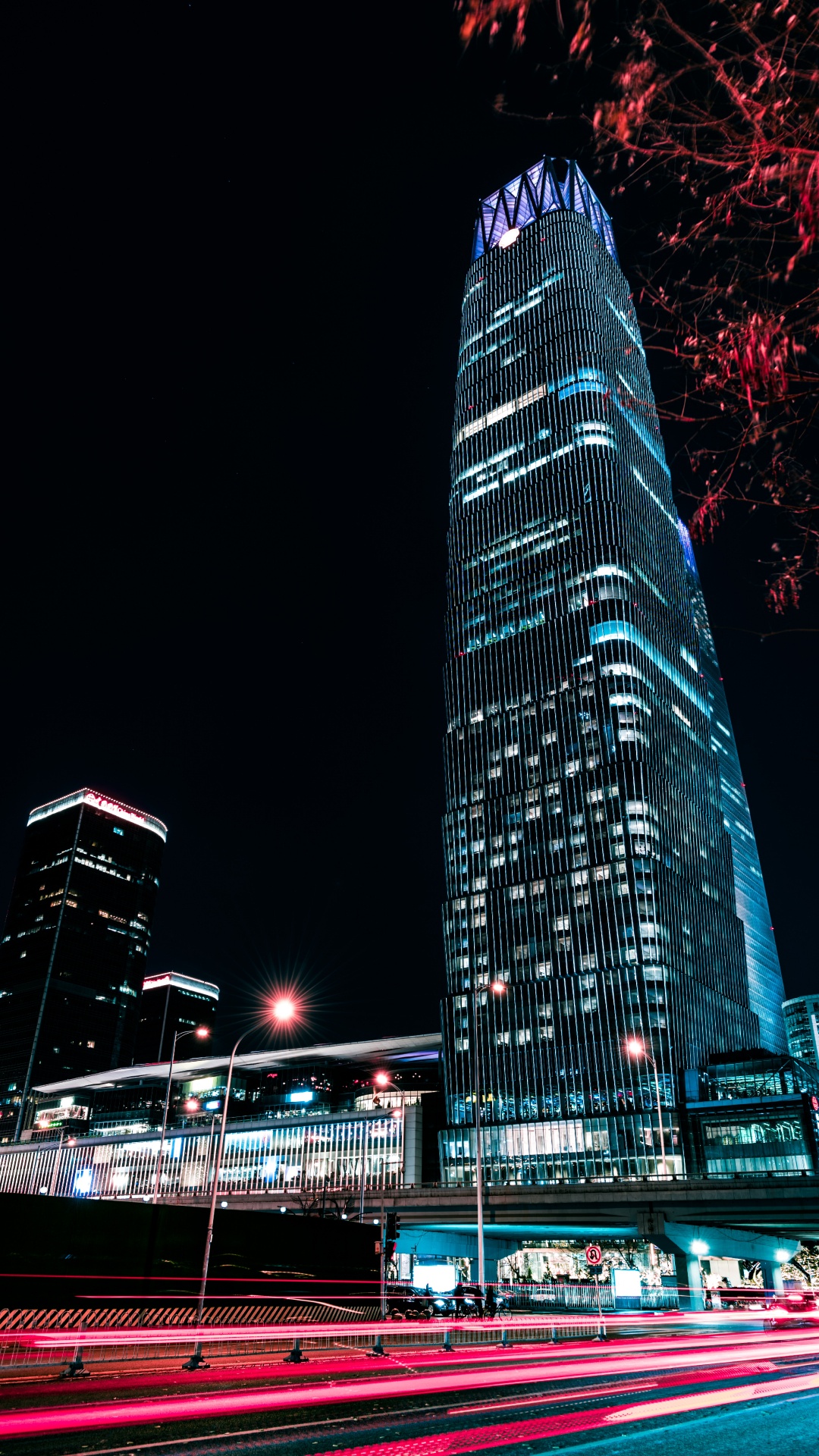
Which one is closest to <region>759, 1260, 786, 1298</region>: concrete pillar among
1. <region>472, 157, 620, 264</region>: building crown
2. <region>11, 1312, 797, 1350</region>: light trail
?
<region>11, 1312, 797, 1350</region>: light trail

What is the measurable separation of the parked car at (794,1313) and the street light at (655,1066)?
46268 millimetres

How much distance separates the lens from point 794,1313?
45.7 m

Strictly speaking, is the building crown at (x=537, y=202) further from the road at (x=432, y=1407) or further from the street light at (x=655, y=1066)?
the road at (x=432, y=1407)

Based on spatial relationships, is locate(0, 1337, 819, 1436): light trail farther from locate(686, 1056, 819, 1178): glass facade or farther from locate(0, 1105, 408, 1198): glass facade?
locate(0, 1105, 408, 1198): glass facade

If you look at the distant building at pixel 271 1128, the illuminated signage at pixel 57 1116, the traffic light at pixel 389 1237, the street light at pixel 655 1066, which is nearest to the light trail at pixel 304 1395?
the traffic light at pixel 389 1237

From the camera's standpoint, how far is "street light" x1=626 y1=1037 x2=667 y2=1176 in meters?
103

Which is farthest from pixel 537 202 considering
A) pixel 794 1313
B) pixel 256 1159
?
pixel 794 1313

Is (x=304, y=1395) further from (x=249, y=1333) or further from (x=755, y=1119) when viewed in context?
(x=755, y=1119)

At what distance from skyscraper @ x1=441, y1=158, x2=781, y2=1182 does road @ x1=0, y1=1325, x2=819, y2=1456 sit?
87.1m

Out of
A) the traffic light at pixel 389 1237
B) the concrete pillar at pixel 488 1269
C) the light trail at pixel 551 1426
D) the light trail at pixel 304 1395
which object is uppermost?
the traffic light at pixel 389 1237

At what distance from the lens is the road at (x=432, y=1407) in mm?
10750

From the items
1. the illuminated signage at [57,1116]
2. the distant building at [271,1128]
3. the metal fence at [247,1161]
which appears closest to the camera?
the metal fence at [247,1161]

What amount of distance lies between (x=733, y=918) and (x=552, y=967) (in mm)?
41144

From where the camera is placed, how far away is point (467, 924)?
136750mm
